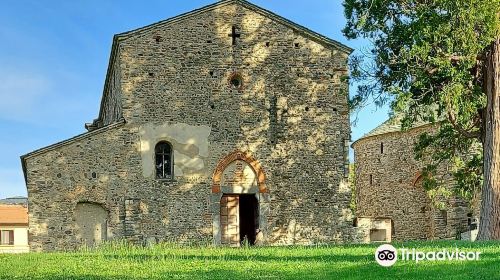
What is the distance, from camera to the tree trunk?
18844 mm

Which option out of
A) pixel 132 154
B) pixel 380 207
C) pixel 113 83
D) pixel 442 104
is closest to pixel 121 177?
pixel 132 154

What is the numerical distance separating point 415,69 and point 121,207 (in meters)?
10.2

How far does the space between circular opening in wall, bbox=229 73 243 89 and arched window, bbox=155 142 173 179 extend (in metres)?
3.12

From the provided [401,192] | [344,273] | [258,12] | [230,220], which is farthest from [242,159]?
[344,273]

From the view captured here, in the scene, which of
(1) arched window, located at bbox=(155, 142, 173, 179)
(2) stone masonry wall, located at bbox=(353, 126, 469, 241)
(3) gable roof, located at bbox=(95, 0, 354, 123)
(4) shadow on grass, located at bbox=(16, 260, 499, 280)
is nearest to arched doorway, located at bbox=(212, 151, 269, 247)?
(1) arched window, located at bbox=(155, 142, 173, 179)

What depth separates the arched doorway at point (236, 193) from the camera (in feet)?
78.1

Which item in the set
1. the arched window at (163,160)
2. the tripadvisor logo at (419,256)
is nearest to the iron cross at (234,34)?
the arched window at (163,160)

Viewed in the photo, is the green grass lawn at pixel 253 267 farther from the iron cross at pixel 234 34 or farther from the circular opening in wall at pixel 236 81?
the iron cross at pixel 234 34


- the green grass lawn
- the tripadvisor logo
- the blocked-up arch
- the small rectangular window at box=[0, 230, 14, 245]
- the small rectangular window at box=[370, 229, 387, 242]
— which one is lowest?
the small rectangular window at box=[0, 230, 14, 245]

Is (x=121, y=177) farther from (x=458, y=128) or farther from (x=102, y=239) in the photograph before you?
(x=458, y=128)

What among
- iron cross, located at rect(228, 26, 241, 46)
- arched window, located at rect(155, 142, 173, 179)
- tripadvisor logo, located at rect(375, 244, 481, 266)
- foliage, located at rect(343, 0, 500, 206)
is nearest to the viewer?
tripadvisor logo, located at rect(375, 244, 481, 266)

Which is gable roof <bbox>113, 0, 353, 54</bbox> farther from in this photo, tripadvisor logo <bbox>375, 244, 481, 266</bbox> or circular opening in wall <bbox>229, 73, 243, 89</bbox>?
tripadvisor logo <bbox>375, 244, 481, 266</bbox>

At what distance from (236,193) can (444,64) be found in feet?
28.6

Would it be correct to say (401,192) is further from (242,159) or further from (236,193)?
(236,193)
